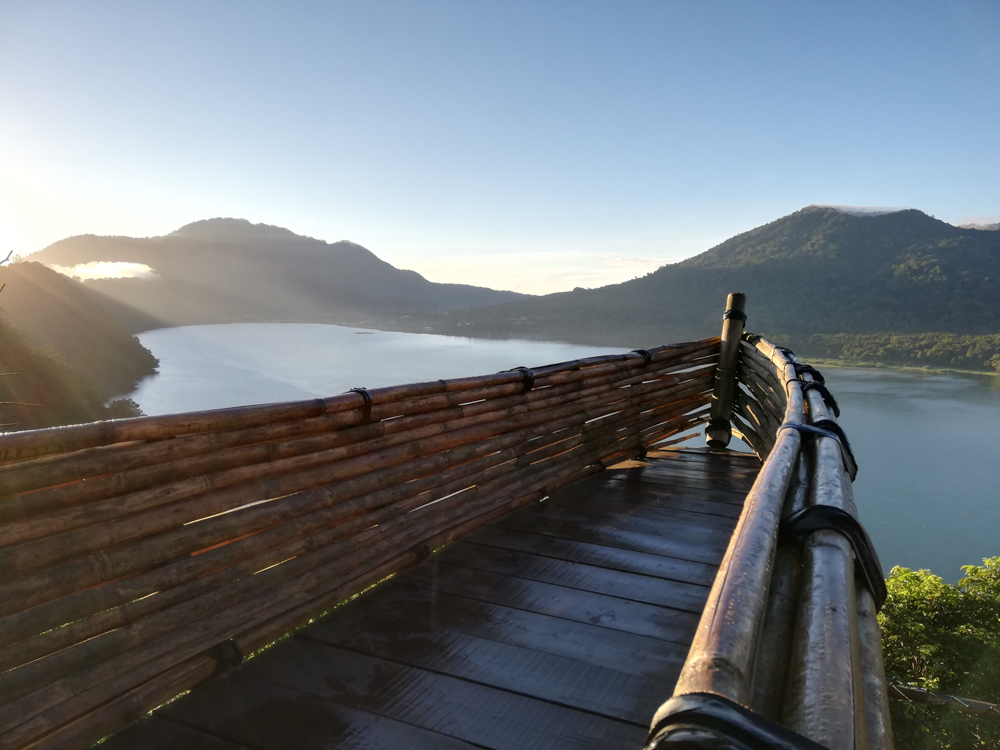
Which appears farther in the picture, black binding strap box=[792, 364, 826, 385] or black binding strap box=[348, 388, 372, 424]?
black binding strap box=[792, 364, 826, 385]

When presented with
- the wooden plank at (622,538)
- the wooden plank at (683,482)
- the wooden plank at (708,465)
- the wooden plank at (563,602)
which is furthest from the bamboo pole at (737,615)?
the wooden plank at (708,465)

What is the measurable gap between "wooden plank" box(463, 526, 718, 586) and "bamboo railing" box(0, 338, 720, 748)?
169 millimetres

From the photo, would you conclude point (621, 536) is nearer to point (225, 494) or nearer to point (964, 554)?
point (225, 494)

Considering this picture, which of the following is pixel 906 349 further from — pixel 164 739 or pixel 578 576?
pixel 164 739

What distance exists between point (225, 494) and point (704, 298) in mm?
91787

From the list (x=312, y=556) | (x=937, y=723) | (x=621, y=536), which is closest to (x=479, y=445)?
(x=621, y=536)

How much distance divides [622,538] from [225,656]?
1.96 meters

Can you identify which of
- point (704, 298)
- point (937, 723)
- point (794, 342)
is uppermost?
point (704, 298)

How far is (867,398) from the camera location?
6750 cm

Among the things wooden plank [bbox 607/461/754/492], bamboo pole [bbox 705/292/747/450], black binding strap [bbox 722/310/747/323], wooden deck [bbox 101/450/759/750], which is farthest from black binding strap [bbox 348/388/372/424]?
black binding strap [bbox 722/310/747/323]

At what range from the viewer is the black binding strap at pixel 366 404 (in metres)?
2.57

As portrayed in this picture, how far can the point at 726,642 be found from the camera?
2.81 feet

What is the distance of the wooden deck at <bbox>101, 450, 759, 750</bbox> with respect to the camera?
5.71ft

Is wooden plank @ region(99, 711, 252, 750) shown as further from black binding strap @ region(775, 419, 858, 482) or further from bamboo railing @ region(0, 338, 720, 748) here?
black binding strap @ region(775, 419, 858, 482)
